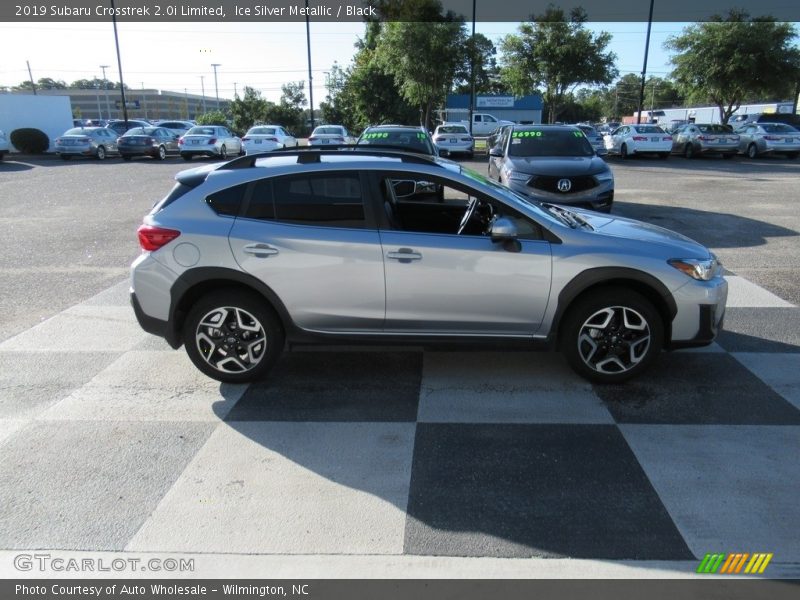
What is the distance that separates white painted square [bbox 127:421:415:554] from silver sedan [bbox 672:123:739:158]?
26913mm

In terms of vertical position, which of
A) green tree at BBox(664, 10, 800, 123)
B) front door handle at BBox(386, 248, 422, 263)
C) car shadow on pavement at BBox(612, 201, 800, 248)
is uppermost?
green tree at BBox(664, 10, 800, 123)

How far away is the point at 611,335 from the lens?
455 cm

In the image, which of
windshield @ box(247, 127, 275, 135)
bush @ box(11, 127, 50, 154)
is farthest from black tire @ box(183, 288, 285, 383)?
bush @ box(11, 127, 50, 154)

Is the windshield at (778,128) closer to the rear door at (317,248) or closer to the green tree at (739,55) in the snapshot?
the green tree at (739,55)

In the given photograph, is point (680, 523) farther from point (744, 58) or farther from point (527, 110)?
point (527, 110)

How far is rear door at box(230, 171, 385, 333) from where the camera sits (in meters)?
4.43

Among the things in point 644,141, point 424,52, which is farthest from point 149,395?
point 424,52

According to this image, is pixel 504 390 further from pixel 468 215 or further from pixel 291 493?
pixel 291 493

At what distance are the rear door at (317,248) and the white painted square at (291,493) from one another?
0.85 meters

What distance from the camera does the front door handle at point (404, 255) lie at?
4.41 metres

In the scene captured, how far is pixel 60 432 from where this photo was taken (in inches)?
160

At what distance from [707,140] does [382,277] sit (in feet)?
86.9
